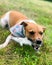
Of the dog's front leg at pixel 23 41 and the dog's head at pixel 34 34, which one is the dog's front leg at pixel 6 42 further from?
the dog's head at pixel 34 34

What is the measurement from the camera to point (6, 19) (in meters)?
7.57

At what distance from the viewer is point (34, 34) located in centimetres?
575

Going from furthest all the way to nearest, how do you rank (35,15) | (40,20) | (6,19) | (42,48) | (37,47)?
(35,15), (40,20), (6,19), (42,48), (37,47)

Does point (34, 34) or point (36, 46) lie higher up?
point (34, 34)

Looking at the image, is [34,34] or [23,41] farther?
[23,41]

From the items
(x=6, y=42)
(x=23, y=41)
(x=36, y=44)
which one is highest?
(x=36, y=44)

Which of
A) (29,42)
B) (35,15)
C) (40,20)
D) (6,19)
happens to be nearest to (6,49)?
(29,42)

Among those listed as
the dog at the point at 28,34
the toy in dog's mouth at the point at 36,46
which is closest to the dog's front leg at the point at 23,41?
the dog at the point at 28,34

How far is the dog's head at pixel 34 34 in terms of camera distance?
5.56 m

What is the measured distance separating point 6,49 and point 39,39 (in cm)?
79

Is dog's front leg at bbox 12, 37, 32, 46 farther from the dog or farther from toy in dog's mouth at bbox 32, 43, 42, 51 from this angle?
toy in dog's mouth at bbox 32, 43, 42, 51

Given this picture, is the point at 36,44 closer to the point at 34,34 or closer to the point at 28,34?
the point at 34,34

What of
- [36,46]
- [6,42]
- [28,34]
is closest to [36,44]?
[36,46]

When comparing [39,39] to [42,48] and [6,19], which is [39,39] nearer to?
[42,48]
